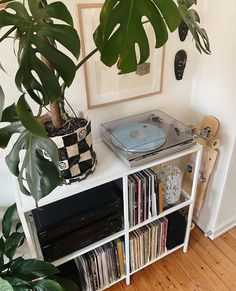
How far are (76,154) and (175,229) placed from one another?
0.89 meters

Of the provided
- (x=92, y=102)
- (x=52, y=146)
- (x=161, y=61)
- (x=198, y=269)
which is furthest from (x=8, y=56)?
(x=198, y=269)

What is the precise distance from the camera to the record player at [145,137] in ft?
3.43

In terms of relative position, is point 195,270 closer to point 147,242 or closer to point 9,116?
point 147,242

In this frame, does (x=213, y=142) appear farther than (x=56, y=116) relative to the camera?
Yes

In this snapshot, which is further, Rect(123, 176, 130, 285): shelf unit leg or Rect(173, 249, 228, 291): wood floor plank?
Rect(173, 249, 228, 291): wood floor plank

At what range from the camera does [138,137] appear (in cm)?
114

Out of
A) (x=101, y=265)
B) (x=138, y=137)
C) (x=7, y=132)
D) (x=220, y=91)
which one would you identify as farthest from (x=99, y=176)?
(x=220, y=91)

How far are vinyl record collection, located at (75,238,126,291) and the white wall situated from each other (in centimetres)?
69

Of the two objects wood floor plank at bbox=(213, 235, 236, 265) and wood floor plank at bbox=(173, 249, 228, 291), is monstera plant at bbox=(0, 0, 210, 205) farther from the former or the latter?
wood floor plank at bbox=(213, 235, 236, 265)

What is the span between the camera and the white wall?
3.81 feet

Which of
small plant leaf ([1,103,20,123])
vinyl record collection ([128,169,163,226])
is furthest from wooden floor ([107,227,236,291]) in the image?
small plant leaf ([1,103,20,123])

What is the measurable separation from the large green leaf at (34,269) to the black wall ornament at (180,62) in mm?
1154

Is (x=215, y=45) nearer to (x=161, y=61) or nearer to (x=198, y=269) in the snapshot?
(x=161, y=61)

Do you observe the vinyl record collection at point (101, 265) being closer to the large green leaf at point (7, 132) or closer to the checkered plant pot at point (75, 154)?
the checkered plant pot at point (75, 154)
